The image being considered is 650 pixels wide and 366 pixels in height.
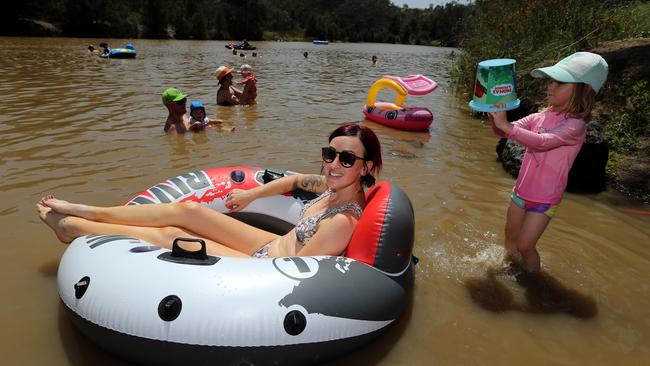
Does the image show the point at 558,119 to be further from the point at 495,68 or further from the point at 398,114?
the point at 398,114

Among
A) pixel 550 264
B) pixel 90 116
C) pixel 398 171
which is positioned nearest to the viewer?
pixel 550 264

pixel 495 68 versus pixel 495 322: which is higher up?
pixel 495 68

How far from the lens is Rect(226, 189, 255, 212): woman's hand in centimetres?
346

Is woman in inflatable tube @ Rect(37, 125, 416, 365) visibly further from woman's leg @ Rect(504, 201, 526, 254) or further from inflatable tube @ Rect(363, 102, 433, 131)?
inflatable tube @ Rect(363, 102, 433, 131)

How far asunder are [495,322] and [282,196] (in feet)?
6.16

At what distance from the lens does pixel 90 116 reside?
26.7 feet

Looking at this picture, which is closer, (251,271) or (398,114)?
(251,271)

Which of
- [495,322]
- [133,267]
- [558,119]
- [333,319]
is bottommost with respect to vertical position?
[495,322]

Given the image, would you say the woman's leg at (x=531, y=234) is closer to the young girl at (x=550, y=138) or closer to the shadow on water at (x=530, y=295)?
the young girl at (x=550, y=138)

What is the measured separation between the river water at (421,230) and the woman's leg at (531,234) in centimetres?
26

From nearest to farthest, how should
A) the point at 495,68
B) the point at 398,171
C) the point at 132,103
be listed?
1. the point at 495,68
2. the point at 398,171
3. the point at 132,103

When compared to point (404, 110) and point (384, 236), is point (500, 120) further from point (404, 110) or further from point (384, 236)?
point (404, 110)

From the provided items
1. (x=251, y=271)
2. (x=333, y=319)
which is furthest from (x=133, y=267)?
(x=333, y=319)

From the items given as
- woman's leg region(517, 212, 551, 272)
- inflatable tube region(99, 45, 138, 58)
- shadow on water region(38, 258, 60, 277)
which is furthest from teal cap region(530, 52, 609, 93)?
inflatable tube region(99, 45, 138, 58)
